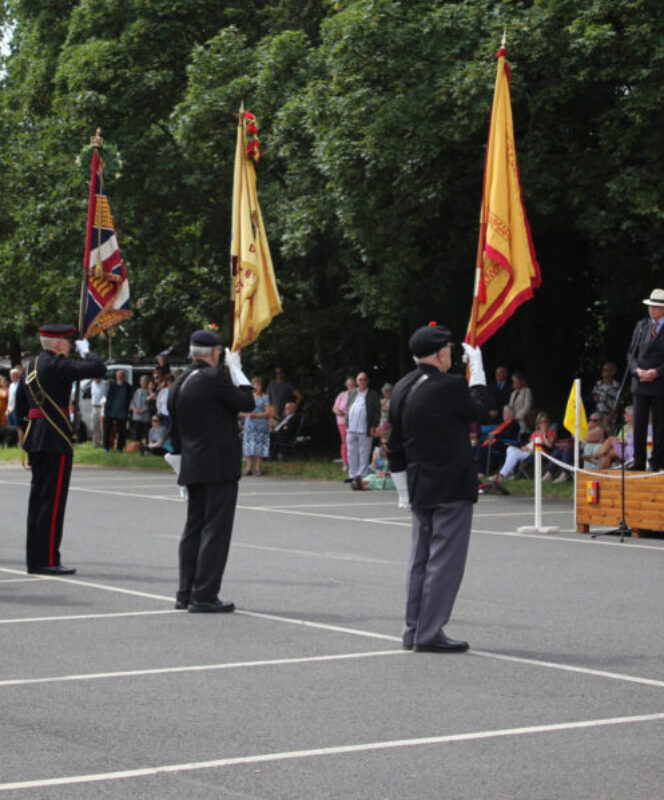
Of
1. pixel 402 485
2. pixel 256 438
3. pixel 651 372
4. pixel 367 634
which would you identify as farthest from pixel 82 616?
pixel 256 438

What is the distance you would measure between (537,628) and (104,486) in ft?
51.2

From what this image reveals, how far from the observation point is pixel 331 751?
21.1ft

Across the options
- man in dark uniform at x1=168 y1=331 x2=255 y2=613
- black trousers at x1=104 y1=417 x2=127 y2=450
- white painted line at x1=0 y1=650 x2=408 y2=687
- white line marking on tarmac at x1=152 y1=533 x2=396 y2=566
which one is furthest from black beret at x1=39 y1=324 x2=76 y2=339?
black trousers at x1=104 y1=417 x2=127 y2=450

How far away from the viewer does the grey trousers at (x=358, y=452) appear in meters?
24.3

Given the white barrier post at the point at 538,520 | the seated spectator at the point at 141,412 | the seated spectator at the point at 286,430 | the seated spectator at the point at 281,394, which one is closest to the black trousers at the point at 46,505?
the white barrier post at the point at 538,520

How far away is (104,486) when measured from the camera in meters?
24.7

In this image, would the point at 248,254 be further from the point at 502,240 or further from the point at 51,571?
the point at 51,571

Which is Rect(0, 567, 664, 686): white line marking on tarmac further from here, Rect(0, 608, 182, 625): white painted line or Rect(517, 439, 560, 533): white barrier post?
A: Rect(517, 439, 560, 533): white barrier post

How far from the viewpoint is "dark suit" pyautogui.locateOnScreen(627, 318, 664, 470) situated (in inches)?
641

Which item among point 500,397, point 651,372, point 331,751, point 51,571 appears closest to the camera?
point 331,751

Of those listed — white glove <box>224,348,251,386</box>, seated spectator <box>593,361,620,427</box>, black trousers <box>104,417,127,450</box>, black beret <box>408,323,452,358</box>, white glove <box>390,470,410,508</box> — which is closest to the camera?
black beret <box>408,323,452,358</box>

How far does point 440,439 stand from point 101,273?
753cm

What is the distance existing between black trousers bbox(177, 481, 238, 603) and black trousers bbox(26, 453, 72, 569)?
7.07 feet

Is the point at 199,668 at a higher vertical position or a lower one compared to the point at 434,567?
lower
